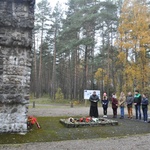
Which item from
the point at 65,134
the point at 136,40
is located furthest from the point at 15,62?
the point at 136,40

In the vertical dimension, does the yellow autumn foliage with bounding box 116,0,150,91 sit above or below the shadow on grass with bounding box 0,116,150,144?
above

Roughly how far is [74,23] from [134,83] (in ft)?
34.1

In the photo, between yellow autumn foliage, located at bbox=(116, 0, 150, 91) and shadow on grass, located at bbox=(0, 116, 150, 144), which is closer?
shadow on grass, located at bbox=(0, 116, 150, 144)

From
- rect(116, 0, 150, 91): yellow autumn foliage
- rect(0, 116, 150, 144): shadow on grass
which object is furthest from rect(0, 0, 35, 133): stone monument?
rect(116, 0, 150, 91): yellow autumn foliage

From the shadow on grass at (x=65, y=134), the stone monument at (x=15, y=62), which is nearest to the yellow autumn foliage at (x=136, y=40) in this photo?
the shadow on grass at (x=65, y=134)

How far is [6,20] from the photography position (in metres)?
8.59

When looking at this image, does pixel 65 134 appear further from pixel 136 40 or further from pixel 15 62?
pixel 136 40

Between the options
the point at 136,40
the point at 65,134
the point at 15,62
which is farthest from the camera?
the point at 136,40

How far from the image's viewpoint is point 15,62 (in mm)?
8672

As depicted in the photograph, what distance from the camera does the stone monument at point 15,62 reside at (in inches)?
329

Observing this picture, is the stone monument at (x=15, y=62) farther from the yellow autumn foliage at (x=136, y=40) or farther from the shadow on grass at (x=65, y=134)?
the yellow autumn foliage at (x=136, y=40)

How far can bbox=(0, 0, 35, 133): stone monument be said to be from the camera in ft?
27.4

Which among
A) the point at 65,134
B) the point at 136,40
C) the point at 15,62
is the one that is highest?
the point at 136,40

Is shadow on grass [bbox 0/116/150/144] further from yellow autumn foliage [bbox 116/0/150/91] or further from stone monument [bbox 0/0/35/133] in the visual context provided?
yellow autumn foliage [bbox 116/0/150/91]
